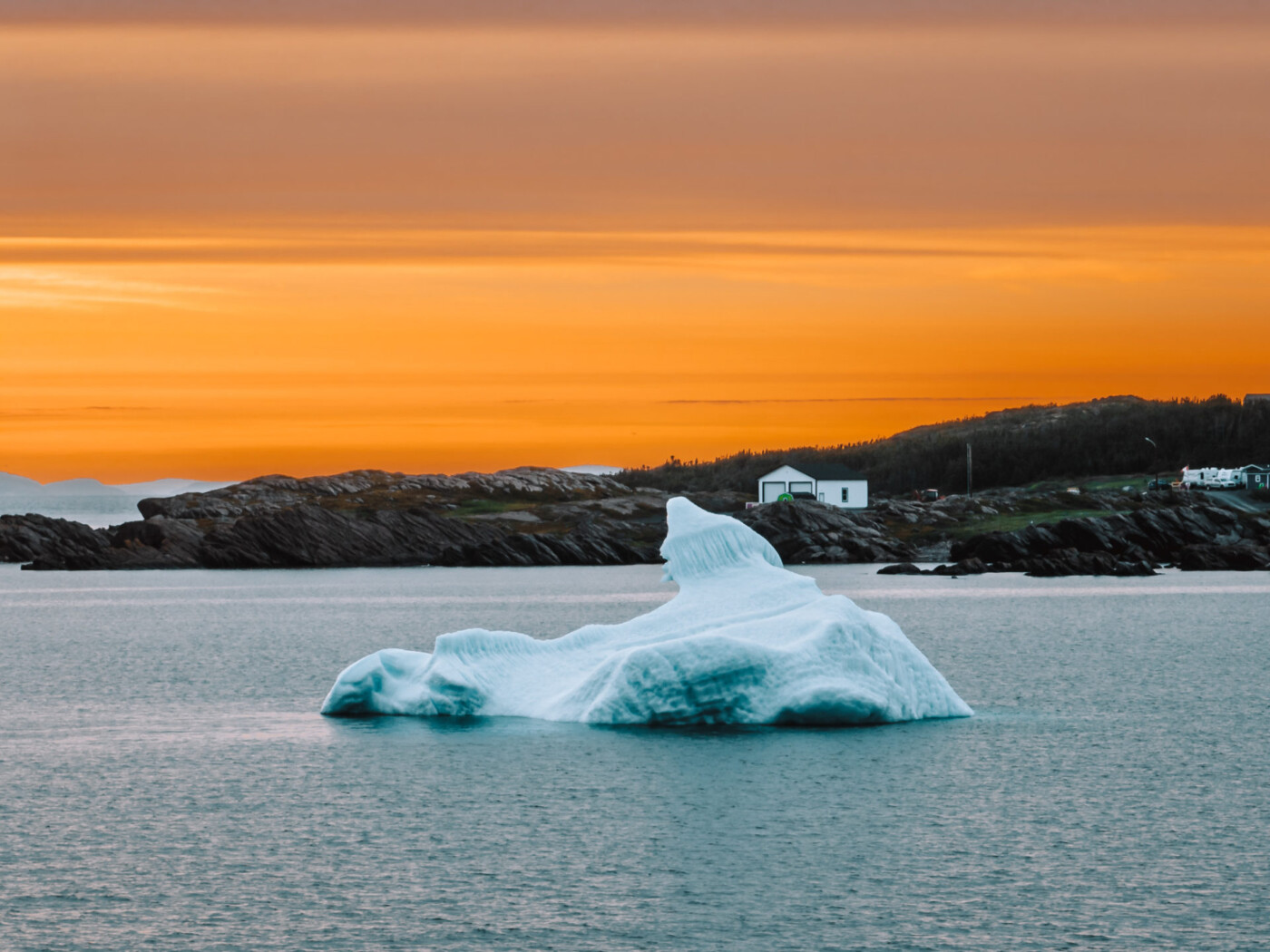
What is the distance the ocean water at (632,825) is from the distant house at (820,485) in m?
129

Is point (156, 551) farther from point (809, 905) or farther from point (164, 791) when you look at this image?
point (809, 905)

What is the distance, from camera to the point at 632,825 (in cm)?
2994

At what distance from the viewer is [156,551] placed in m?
184

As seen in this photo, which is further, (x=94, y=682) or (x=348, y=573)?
(x=348, y=573)

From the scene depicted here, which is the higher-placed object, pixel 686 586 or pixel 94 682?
pixel 686 586

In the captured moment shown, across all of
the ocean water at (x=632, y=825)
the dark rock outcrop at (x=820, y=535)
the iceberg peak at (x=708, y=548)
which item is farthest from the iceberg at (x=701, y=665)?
the dark rock outcrop at (x=820, y=535)

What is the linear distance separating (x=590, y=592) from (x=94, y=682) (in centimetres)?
7034

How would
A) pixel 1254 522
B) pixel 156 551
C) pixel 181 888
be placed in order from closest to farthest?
pixel 181 888 < pixel 1254 522 < pixel 156 551

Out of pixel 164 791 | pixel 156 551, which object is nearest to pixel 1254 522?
pixel 156 551

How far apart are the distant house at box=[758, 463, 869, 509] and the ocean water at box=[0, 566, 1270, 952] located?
423 ft

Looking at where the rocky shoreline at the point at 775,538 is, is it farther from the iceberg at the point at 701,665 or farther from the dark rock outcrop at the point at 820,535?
the iceberg at the point at 701,665

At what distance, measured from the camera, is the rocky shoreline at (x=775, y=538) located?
155m

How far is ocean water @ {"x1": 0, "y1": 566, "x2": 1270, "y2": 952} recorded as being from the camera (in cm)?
2292

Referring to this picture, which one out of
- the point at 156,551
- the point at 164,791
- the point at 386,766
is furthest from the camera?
the point at 156,551
